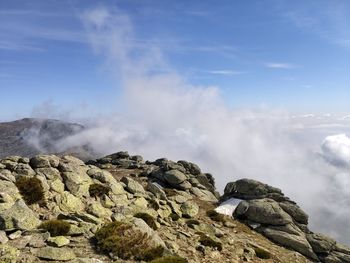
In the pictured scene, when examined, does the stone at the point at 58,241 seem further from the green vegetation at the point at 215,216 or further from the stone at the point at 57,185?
the green vegetation at the point at 215,216

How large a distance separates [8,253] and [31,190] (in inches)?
391

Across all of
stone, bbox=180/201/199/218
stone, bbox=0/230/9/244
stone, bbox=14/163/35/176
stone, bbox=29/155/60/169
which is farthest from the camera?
stone, bbox=180/201/199/218

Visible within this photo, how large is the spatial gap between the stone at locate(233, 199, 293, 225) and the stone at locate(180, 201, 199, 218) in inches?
340

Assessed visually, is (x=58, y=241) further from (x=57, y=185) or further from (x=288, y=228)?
(x=288, y=228)

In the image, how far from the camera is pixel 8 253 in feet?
54.6

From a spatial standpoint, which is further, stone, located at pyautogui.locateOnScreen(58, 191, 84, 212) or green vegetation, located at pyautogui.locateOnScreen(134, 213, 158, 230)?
green vegetation, located at pyautogui.locateOnScreen(134, 213, 158, 230)

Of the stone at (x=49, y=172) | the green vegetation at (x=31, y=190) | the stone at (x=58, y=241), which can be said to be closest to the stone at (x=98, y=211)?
the green vegetation at (x=31, y=190)

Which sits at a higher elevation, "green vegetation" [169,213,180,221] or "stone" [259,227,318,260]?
"stone" [259,227,318,260]

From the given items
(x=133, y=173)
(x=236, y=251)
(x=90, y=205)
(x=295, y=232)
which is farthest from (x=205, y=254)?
(x=133, y=173)

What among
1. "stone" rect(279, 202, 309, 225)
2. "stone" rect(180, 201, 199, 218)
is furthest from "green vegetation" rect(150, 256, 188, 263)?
"stone" rect(279, 202, 309, 225)

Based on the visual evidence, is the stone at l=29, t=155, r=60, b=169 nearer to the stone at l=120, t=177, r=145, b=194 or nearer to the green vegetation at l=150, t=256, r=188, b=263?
the stone at l=120, t=177, r=145, b=194

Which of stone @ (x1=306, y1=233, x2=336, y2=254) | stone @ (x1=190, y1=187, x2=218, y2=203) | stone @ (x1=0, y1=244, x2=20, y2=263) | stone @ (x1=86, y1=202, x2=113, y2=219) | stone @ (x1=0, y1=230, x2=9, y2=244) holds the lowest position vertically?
stone @ (x1=0, y1=244, x2=20, y2=263)

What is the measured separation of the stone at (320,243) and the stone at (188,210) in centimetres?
1559

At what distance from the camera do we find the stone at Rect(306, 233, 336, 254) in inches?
1636
